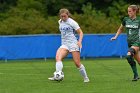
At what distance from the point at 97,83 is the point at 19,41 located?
45.1ft

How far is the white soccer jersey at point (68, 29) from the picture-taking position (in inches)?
556

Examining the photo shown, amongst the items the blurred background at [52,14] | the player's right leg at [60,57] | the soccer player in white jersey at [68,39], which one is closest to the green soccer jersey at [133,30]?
the soccer player in white jersey at [68,39]

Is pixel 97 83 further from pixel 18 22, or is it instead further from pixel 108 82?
pixel 18 22

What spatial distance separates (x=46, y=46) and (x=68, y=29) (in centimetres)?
1363

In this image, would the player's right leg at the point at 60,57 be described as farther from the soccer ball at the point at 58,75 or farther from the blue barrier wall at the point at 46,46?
the blue barrier wall at the point at 46,46

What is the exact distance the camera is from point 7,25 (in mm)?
35469

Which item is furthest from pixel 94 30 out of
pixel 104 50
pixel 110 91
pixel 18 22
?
pixel 110 91

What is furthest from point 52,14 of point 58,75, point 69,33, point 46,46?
point 58,75

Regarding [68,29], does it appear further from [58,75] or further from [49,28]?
[49,28]

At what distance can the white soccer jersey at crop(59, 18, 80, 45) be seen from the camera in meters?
14.1

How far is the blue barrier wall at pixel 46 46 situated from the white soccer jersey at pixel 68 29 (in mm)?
13087

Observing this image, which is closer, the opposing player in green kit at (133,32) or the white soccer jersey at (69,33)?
the white soccer jersey at (69,33)

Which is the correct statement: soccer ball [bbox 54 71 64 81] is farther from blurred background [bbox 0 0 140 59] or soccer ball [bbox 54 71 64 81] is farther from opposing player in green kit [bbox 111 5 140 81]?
blurred background [bbox 0 0 140 59]

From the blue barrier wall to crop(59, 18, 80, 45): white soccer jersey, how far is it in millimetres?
13087
